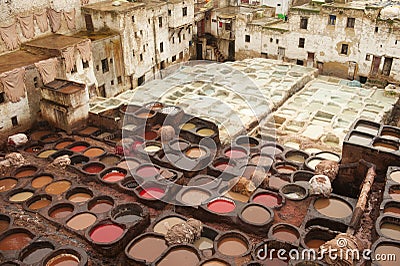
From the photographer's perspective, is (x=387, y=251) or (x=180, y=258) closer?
(x=387, y=251)

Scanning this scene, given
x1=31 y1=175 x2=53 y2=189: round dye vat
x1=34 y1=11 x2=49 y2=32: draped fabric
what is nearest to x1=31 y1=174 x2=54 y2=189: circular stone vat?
x1=31 y1=175 x2=53 y2=189: round dye vat

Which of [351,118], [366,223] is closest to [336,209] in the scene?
[366,223]

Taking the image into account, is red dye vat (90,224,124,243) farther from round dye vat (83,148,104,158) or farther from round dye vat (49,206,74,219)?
round dye vat (83,148,104,158)

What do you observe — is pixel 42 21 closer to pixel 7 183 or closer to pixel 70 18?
pixel 70 18

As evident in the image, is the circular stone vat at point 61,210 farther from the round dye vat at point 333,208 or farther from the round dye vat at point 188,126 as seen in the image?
the round dye vat at point 333,208

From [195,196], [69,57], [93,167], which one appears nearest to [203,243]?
[195,196]

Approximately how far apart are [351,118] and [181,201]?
585 inches

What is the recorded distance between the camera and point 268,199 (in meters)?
19.0

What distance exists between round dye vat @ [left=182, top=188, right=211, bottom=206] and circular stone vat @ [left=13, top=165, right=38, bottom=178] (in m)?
8.28

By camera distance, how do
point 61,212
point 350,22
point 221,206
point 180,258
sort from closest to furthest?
1. point 180,258
2. point 221,206
3. point 61,212
4. point 350,22

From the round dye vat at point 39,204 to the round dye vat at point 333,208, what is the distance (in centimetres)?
1230

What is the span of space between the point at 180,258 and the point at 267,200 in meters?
5.35

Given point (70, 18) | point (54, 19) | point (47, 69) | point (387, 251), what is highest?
point (54, 19)

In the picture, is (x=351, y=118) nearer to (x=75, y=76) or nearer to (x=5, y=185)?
(x=75, y=76)
